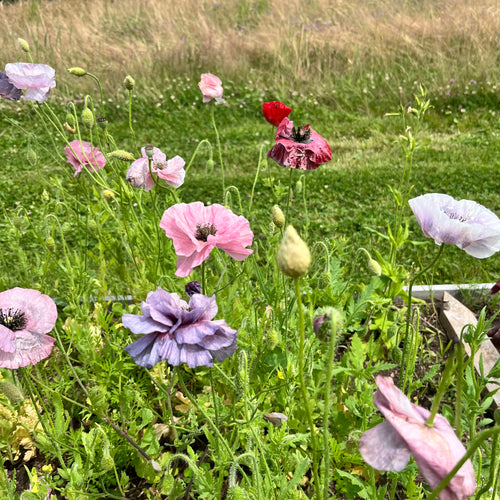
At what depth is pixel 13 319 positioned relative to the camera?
1198mm

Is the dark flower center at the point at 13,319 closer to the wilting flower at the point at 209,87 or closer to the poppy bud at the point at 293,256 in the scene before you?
the poppy bud at the point at 293,256

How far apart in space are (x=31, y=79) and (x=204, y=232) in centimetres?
99

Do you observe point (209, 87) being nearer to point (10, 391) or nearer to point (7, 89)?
point (7, 89)

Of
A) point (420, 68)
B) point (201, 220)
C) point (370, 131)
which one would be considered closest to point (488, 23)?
point (420, 68)

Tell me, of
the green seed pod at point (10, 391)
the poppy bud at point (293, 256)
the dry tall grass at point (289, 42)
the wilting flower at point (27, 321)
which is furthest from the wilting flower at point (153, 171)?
the dry tall grass at point (289, 42)

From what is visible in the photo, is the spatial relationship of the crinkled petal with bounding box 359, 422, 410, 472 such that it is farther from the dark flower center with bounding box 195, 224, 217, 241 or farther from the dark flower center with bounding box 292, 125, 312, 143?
the dark flower center with bounding box 292, 125, 312, 143

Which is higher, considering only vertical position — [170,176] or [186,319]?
[186,319]

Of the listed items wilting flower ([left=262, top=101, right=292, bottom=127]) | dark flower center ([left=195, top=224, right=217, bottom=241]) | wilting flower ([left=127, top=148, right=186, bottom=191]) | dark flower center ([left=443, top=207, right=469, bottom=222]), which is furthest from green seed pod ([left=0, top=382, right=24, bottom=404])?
wilting flower ([left=262, top=101, right=292, bottom=127])

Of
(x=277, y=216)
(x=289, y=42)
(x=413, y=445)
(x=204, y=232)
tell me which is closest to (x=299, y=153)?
(x=277, y=216)

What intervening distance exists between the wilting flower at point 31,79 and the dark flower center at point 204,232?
93 cm

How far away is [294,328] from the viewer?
178cm

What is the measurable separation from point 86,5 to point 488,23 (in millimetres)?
6705

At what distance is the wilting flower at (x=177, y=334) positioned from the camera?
3.13 feet

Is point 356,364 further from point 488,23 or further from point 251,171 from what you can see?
point 488,23
